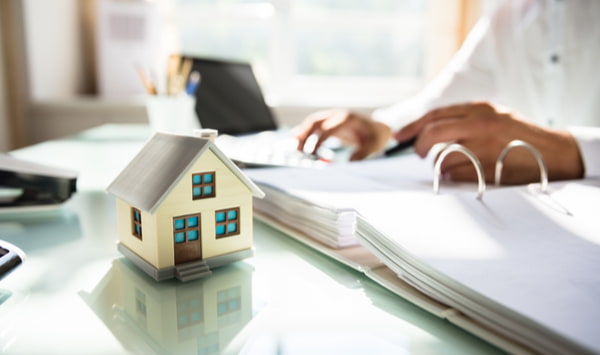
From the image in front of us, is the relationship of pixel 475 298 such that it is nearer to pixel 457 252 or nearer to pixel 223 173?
pixel 457 252

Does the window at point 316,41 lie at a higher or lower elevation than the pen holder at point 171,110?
higher

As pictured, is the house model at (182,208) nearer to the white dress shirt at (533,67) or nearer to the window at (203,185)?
the window at (203,185)

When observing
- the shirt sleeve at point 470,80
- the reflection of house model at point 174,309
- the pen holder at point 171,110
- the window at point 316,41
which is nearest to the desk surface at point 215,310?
the reflection of house model at point 174,309

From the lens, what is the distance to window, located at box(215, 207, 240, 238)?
352 millimetres

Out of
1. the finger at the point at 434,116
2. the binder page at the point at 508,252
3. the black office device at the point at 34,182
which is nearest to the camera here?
the binder page at the point at 508,252

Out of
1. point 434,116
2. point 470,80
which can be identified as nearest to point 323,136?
point 434,116

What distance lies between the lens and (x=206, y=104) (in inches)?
47.3

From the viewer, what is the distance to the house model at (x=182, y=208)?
32 cm

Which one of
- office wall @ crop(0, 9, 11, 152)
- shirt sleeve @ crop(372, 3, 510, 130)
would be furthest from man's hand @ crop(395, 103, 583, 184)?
office wall @ crop(0, 9, 11, 152)

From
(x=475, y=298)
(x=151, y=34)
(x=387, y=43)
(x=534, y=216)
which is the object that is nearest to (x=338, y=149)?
(x=534, y=216)

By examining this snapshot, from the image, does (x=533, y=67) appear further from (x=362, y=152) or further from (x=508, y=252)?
(x=508, y=252)

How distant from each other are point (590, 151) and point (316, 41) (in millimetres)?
2114

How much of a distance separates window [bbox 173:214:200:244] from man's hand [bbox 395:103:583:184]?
36cm

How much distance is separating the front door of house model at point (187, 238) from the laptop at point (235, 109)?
20.4 inches
